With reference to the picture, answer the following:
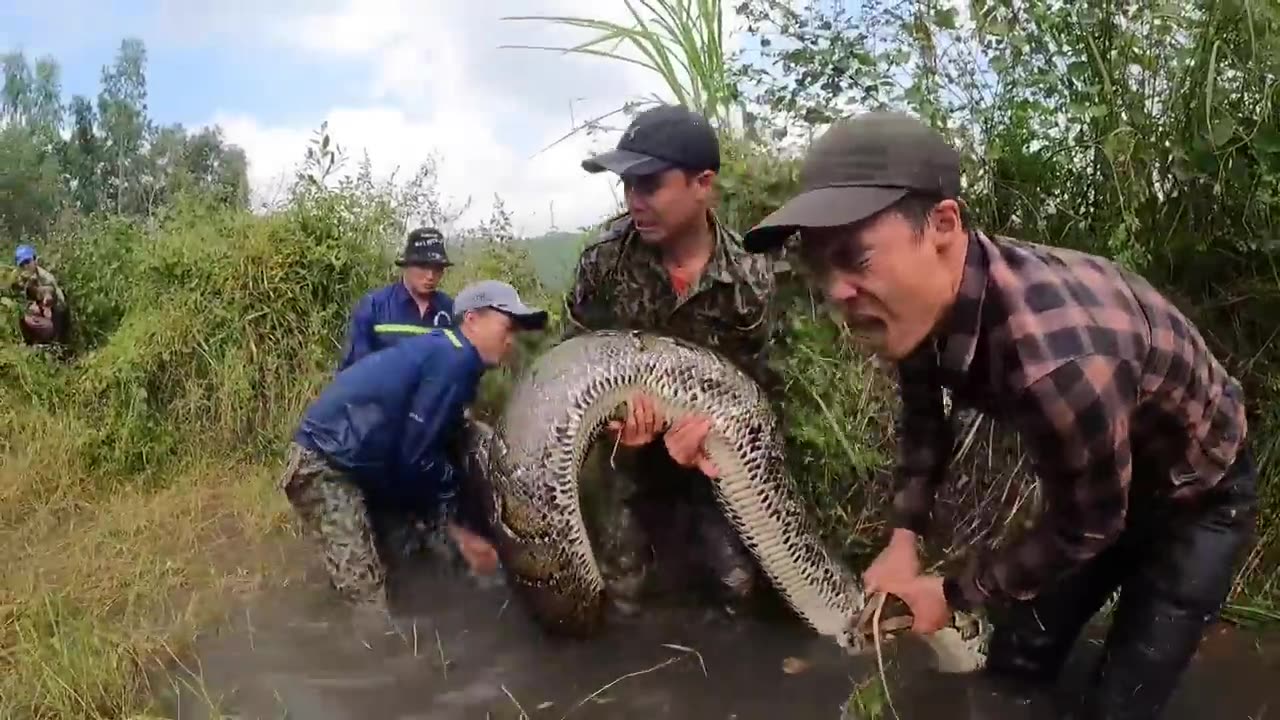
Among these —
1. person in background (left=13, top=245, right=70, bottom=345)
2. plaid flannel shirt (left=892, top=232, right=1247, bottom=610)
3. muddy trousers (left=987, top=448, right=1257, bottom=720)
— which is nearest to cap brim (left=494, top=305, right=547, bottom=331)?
plaid flannel shirt (left=892, top=232, right=1247, bottom=610)

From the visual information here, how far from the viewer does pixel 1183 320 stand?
2180 mm

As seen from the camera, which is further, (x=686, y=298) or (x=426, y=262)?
(x=426, y=262)

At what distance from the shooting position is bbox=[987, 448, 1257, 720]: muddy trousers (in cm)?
241

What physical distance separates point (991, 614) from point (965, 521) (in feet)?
2.66

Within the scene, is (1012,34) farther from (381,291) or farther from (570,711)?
(381,291)

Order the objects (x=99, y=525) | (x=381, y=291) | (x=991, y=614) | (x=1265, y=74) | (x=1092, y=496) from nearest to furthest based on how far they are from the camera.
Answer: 1. (x=1092, y=496)
2. (x=991, y=614)
3. (x=1265, y=74)
4. (x=99, y=525)
5. (x=381, y=291)

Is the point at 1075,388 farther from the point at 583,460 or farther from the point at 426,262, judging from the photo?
the point at 426,262

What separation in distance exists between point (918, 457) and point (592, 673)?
1.64 meters

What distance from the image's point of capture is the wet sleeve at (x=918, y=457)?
2.63 metres

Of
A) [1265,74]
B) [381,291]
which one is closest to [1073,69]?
[1265,74]

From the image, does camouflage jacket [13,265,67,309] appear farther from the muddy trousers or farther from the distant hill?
the muddy trousers

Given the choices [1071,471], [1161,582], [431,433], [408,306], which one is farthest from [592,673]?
[408,306]

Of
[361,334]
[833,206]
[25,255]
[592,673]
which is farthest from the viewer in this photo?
[25,255]

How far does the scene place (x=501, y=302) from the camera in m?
4.03
